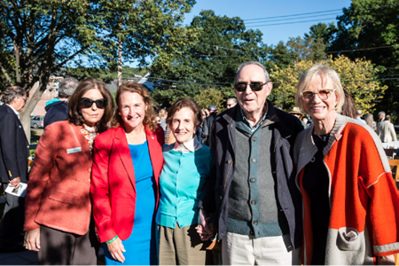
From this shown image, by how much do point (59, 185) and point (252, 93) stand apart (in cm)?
173

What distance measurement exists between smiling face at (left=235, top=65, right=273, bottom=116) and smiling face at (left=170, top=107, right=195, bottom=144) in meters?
0.47

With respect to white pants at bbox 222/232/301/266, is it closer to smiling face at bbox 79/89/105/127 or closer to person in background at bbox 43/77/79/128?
smiling face at bbox 79/89/105/127

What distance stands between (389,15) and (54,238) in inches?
1488

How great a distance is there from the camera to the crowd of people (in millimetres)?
1828

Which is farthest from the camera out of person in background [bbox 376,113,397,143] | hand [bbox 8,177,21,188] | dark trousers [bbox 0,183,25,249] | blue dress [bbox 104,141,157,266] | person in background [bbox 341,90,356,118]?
person in background [bbox 376,113,397,143]

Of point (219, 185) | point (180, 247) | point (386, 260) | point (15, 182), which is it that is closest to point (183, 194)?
point (219, 185)

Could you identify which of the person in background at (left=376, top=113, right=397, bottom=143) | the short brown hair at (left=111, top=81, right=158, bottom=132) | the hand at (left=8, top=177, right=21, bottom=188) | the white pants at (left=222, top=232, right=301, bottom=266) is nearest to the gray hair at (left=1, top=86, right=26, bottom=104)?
the hand at (left=8, top=177, right=21, bottom=188)

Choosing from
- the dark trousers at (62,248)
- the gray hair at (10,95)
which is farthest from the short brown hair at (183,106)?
the gray hair at (10,95)

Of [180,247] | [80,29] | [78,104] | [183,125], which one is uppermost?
[80,29]

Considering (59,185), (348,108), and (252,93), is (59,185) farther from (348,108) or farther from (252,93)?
(348,108)

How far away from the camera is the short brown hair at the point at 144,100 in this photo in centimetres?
238

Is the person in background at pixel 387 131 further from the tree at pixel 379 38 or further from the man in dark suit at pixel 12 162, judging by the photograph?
the tree at pixel 379 38

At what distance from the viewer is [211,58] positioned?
36.6 metres

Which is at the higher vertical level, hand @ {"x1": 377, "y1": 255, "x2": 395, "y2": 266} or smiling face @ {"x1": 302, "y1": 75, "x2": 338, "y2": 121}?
smiling face @ {"x1": 302, "y1": 75, "x2": 338, "y2": 121}
